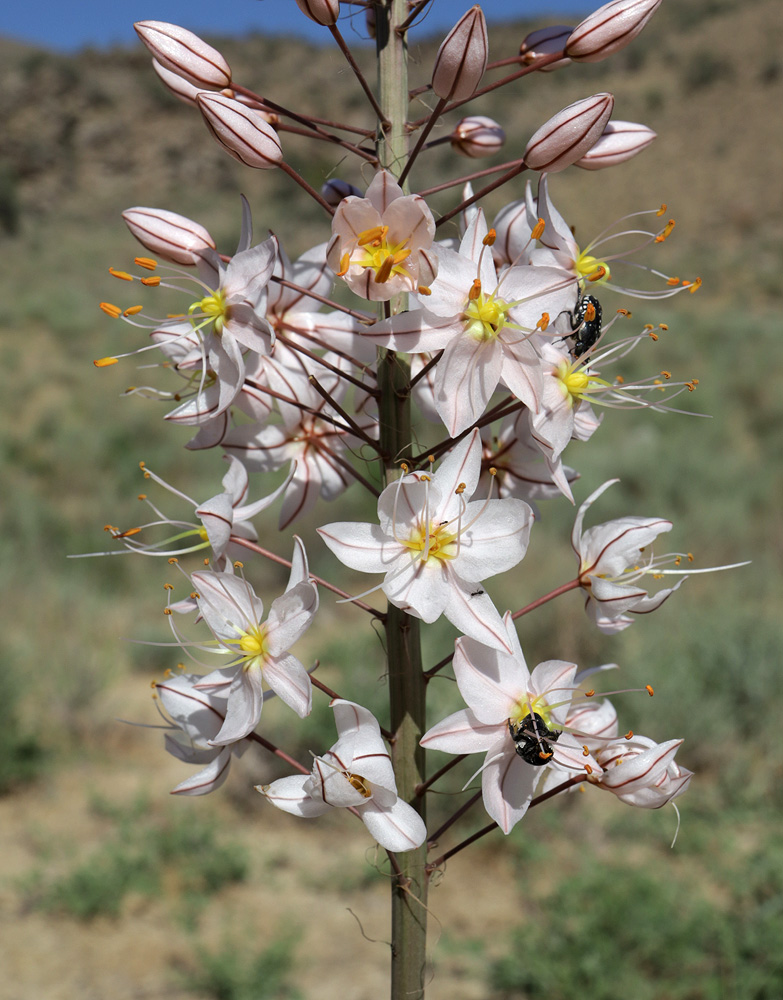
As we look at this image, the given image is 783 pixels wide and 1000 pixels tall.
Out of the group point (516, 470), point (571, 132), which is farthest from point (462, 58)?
point (516, 470)

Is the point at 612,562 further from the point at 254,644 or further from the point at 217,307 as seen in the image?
the point at 217,307

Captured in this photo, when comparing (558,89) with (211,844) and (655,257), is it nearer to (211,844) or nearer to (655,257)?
(655,257)

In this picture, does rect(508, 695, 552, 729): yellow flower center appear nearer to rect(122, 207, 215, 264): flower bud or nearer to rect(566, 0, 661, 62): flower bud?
rect(122, 207, 215, 264): flower bud

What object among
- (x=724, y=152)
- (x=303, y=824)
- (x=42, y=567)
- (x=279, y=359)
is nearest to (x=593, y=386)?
(x=279, y=359)

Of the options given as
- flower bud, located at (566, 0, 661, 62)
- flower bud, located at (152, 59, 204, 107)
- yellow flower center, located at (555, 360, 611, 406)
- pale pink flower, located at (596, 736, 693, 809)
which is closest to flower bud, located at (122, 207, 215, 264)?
flower bud, located at (152, 59, 204, 107)

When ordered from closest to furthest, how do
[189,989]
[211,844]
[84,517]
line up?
[189,989], [211,844], [84,517]
